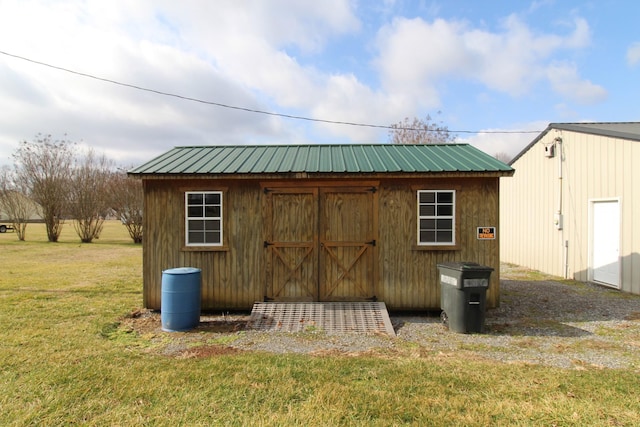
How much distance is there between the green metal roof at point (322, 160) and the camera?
695 cm

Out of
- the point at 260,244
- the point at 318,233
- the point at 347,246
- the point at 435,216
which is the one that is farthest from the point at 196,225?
the point at 435,216

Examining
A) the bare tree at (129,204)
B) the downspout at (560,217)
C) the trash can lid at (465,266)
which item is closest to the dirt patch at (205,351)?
the trash can lid at (465,266)

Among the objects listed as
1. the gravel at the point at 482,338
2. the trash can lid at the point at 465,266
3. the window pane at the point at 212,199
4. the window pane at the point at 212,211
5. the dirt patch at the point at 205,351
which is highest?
the window pane at the point at 212,199

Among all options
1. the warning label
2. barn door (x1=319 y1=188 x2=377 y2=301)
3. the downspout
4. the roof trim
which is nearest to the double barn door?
barn door (x1=319 y1=188 x2=377 y2=301)

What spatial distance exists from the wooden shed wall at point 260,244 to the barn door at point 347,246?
0.18 m

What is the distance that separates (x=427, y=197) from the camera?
7176 mm

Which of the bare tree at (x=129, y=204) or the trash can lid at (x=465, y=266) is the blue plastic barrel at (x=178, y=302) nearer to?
the trash can lid at (x=465, y=266)

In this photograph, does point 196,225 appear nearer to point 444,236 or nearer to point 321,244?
point 321,244

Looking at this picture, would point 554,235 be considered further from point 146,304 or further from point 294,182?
point 146,304

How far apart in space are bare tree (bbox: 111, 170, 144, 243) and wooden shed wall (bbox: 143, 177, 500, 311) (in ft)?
63.0

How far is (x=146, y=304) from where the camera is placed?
7.28 metres

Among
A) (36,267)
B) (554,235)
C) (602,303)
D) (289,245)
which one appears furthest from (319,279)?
(36,267)

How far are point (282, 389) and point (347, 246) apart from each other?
364 cm

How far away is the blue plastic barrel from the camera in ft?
20.3
